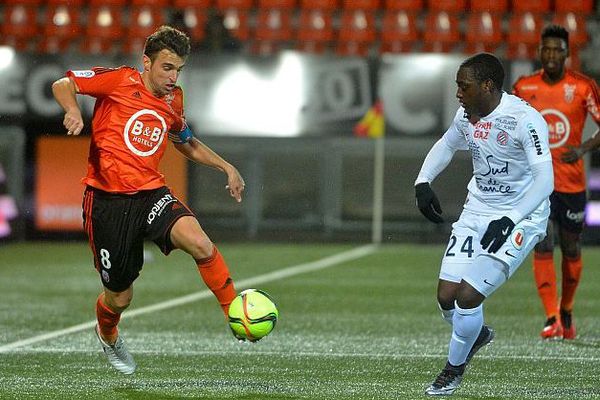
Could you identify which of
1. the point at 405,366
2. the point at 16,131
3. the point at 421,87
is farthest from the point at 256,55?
the point at 405,366

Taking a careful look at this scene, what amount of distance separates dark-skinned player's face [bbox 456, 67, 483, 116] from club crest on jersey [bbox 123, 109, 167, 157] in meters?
1.61

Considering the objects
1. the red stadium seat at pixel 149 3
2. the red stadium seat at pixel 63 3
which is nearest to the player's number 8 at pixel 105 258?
the red stadium seat at pixel 63 3

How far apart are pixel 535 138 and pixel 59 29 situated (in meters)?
14.1

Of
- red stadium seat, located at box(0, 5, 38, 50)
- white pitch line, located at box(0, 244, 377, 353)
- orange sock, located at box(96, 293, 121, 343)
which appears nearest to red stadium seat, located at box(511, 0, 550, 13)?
white pitch line, located at box(0, 244, 377, 353)

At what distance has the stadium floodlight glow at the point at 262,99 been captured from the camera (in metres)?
18.2

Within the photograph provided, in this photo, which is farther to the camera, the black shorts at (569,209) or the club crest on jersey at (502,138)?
the black shorts at (569,209)

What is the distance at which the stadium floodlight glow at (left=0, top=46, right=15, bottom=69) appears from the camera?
1762 cm

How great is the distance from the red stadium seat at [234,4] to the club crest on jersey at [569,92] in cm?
1112

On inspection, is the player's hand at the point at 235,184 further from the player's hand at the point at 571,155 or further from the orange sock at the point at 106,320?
the player's hand at the point at 571,155

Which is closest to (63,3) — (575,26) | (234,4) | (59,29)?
(59,29)

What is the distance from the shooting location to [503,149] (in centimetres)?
653

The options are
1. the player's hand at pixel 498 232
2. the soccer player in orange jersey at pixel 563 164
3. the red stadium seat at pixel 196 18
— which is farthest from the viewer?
the red stadium seat at pixel 196 18

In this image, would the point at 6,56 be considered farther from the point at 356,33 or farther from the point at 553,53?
the point at 553,53

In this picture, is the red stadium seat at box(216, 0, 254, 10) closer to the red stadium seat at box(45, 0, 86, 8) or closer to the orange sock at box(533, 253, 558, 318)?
the red stadium seat at box(45, 0, 86, 8)
